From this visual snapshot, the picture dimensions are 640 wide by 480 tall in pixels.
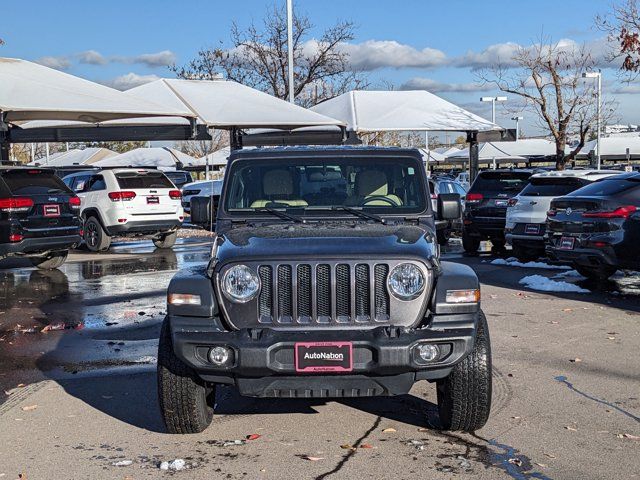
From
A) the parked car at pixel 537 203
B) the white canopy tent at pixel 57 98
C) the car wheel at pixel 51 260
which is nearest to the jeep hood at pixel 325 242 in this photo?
the white canopy tent at pixel 57 98

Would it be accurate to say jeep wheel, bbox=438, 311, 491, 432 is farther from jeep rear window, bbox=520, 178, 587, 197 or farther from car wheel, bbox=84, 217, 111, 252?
car wheel, bbox=84, 217, 111, 252

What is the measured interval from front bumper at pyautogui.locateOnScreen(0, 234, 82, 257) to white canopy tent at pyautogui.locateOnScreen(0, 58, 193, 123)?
2015 mm

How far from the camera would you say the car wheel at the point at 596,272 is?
12.4 meters

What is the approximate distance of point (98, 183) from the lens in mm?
18859

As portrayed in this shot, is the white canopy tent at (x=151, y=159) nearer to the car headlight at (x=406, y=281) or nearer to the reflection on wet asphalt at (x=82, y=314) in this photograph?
the reflection on wet asphalt at (x=82, y=314)

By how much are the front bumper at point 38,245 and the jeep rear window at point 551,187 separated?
7715 millimetres

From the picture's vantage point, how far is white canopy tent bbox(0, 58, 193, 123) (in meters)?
13.5

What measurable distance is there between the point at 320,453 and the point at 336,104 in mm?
16834

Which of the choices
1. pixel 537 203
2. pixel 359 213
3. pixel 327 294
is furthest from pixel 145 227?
pixel 327 294

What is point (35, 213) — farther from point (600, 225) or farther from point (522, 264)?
point (600, 225)

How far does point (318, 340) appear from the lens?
516 cm

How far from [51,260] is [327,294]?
1139 centimetres

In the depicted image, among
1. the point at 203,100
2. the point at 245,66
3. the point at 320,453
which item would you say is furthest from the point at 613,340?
the point at 245,66

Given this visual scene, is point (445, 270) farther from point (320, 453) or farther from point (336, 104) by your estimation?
point (336, 104)
